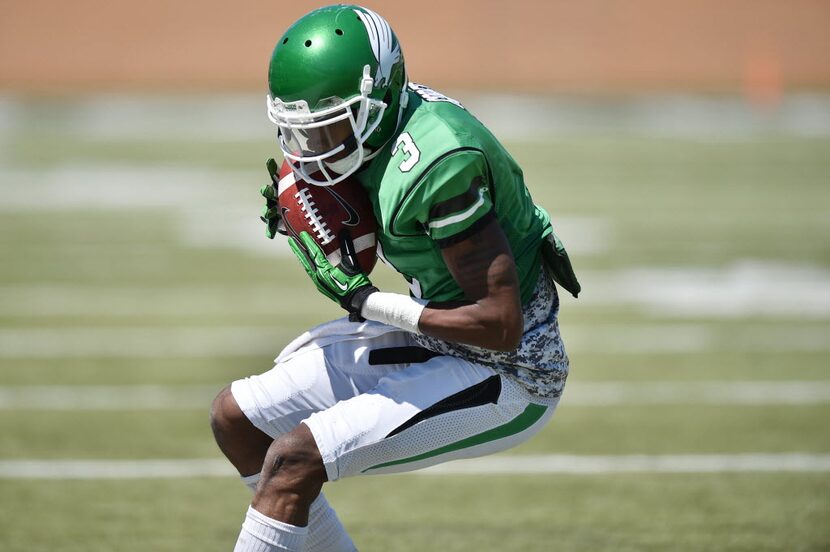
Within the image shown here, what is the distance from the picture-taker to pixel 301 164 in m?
3.56

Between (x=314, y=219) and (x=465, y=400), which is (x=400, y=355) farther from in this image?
(x=314, y=219)

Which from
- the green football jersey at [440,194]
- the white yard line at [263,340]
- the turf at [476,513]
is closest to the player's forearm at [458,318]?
the green football jersey at [440,194]

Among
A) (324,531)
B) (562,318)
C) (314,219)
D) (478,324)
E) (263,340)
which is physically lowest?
(562,318)

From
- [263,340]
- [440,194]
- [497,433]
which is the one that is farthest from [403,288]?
[440,194]

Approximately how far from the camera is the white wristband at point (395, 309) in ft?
11.2

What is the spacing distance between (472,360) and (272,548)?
0.82 metres

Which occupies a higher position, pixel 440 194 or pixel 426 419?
pixel 440 194

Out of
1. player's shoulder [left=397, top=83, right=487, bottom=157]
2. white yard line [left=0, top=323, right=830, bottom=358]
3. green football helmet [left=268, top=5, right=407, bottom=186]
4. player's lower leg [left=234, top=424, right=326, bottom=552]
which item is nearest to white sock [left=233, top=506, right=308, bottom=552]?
player's lower leg [left=234, top=424, right=326, bottom=552]

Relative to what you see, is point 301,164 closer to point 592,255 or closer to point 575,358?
point 575,358

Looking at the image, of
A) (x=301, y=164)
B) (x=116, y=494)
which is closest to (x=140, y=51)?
(x=116, y=494)

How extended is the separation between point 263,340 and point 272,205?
4.23 m

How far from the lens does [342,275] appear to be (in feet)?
11.4

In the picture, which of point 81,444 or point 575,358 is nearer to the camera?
point 81,444

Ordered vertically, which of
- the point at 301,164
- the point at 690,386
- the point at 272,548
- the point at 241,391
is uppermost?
the point at 301,164
